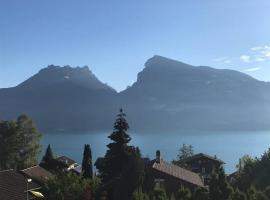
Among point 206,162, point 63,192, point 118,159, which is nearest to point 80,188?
point 63,192

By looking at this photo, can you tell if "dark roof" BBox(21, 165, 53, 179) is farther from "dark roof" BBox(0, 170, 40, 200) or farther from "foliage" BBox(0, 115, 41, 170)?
"foliage" BBox(0, 115, 41, 170)

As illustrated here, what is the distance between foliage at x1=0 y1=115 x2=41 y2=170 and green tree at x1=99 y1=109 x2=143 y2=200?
28276 mm

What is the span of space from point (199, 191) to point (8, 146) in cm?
4401

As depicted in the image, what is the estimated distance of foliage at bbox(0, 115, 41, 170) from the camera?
2864 inches

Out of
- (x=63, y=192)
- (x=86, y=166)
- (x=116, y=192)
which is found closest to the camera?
(x=63, y=192)

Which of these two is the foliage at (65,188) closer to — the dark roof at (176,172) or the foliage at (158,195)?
the foliage at (158,195)

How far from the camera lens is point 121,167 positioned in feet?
138

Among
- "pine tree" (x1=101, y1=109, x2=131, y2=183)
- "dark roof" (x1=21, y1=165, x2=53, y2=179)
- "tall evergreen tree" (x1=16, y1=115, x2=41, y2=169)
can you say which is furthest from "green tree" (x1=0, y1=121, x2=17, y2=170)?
"pine tree" (x1=101, y1=109, x2=131, y2=183)

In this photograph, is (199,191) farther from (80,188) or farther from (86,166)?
(86,166)

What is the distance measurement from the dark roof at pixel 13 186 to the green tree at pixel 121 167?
5.59 meters

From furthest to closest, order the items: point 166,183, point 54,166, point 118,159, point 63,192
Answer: point 54,166, point 166,183, point 118,159, point 63,192

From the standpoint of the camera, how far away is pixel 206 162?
8738 cm

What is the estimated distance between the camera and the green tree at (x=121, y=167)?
36.8 m

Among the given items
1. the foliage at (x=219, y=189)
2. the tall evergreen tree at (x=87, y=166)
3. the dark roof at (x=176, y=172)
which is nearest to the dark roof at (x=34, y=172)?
the tall evergreen tree at (x=87, y=166)
